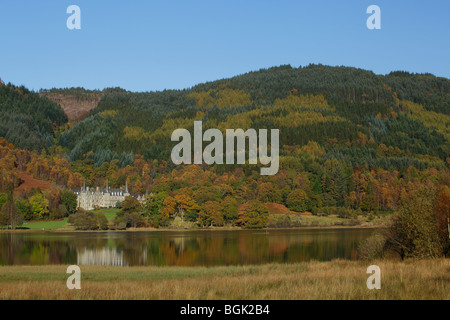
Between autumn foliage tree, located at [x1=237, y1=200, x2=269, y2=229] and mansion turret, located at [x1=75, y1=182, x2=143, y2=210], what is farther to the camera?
mansion turret, located at [x1=75, y1=182, x2=143, y2=210]

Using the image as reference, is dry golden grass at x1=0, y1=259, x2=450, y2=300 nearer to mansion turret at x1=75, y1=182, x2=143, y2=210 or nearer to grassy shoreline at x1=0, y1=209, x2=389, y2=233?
grassy shoreline at x1=0, y1=209, x2=389, y2=233

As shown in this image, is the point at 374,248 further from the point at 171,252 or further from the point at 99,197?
the point at 99,197

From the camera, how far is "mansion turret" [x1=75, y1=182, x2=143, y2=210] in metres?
157

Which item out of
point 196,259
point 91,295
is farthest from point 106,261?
point 91,295

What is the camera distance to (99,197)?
165 metres

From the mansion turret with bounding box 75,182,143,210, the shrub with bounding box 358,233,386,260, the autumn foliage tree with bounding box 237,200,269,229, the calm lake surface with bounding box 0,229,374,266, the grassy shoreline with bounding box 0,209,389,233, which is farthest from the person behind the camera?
the mansion turret with bounding box 75,182,143,210

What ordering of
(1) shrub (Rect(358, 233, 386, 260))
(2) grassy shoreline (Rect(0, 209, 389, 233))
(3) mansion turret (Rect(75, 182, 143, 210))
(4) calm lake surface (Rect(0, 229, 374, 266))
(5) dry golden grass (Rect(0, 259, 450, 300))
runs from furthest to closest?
(3) mansion turret (Rect(75, 182, 143, 210)), (2) grassy shoreline (Rect(0, 209, 389, 233)), (4) calm lake surface (Rect(0, 229, 374, 266)), (1) shrub (Rect(358, 233, 386, 260)), (5) dry golden grass (Rect(0, 259, 450, 300))

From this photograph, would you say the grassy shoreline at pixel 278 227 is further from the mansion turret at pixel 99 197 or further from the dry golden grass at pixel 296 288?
the dry golden grass at pixel 296 288

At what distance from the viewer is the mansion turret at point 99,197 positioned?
157000mm

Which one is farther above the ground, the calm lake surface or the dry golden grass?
the dry golden grass

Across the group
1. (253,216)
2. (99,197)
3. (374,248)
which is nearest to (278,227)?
(253,216)

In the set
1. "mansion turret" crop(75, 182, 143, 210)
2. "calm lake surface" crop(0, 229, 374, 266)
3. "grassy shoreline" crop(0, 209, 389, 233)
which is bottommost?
"grassy shoreline" crop(0, 209, 389, 233)

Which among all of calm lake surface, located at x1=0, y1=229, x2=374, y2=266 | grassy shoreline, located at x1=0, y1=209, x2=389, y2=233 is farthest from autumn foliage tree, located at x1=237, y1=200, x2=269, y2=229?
calm lake surface, located at x1=0, y1=229, x2=374, y2=266
